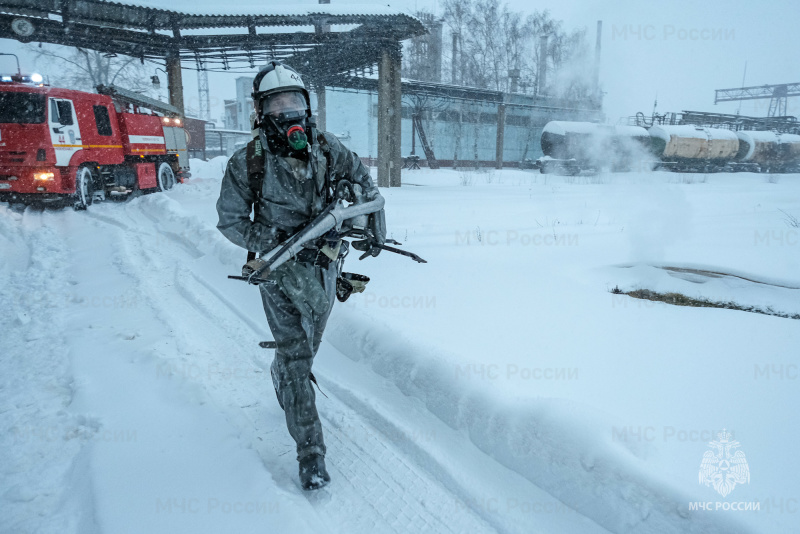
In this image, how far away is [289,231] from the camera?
2.35m

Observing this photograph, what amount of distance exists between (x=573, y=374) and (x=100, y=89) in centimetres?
1399

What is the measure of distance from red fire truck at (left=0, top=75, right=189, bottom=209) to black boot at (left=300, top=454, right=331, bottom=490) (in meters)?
10.8

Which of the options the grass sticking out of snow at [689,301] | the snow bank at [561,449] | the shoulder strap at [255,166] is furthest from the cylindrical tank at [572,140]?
the shoulder strap at [255,166]

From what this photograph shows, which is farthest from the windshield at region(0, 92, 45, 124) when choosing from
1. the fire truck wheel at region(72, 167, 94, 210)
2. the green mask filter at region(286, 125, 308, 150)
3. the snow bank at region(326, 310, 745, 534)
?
the snow bank at region(326, 310, 745, 534)

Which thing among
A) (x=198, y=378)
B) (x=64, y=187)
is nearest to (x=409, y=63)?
(x=64, y=187)

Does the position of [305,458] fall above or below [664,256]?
below

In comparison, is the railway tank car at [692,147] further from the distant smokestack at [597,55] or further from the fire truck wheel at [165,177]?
the fire truck wheel at [165,177]

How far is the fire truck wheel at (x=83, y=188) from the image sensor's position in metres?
10.6

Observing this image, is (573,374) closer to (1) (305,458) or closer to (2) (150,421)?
(1) (305,458)

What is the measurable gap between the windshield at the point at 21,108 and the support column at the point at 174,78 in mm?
5597

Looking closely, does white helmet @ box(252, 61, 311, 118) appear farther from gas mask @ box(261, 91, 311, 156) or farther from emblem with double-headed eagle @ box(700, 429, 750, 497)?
emblem with double-headed eagle @ box(700, 429, 750, 497)

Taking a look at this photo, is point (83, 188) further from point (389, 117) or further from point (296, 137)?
point (296, 137)

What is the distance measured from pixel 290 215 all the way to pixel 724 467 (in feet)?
7.64

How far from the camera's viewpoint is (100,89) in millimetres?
12000
